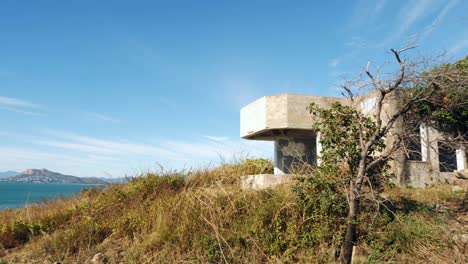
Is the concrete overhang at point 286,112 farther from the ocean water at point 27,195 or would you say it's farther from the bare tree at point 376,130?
the ocean water at point 27,195

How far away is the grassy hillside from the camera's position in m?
5.35

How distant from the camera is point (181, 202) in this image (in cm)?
691

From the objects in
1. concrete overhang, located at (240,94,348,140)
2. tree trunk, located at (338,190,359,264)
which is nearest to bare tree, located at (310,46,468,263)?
tree trunk, located at (338,190,359,264)

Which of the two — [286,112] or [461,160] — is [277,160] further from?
[461,160]

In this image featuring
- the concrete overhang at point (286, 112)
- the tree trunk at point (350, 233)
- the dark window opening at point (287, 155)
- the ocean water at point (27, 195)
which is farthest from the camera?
the dark window opening at point (287, 155)

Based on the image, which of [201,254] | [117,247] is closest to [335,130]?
[201,254]

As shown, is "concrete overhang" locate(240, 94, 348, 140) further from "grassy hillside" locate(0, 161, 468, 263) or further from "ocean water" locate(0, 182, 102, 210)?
"ocean water" locate(0, 182, 102, 210)

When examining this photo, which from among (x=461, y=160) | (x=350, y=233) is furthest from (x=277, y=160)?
(x=350, y=233)

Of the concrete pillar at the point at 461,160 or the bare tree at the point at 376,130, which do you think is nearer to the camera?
the bare tree at the point at 376,130

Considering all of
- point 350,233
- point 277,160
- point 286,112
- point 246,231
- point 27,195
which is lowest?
point 246,231

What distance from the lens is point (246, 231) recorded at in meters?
5.77

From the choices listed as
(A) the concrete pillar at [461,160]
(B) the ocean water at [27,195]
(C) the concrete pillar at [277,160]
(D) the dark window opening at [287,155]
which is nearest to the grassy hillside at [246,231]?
(B) the ocean water at [27,195]

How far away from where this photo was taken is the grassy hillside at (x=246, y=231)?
17.6ft

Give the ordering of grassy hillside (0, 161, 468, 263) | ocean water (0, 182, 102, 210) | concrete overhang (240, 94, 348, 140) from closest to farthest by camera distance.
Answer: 1. grassy hillside (0, 161, 468, 263)
2. concrete overhang (240, 94, 348, 140)
3. ocean water (0, 182, 102, 210)
